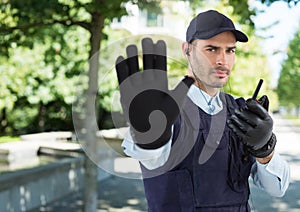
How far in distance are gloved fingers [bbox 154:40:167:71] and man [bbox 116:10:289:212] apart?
0.07 m

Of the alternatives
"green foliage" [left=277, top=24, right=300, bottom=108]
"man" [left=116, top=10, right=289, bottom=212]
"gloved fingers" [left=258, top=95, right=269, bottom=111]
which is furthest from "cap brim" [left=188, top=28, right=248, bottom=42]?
"green foliage" [left=277, top=24, right=300, bottom=108]

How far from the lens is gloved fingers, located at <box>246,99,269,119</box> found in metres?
1.28

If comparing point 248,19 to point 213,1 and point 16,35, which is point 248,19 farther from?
point 16,35

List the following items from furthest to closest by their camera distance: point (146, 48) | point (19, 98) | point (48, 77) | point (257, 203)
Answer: point (19, 98)
point (48, 77)
point (257, 203)
point (146, 48)

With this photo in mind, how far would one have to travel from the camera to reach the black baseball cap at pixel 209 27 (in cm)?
139

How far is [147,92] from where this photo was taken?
1.10 m

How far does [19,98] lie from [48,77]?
69.9 inches

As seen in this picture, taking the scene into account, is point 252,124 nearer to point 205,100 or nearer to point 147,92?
point 205,100

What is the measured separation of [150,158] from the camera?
3.96 feet

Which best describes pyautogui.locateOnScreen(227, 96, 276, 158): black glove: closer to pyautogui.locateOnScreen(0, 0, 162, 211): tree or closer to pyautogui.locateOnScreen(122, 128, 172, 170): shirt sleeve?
pyautogui.locateOnScreen(122, 128, 172, 170): shirt sleeve

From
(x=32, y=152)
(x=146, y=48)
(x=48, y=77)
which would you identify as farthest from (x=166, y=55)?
(x=48, y=77)

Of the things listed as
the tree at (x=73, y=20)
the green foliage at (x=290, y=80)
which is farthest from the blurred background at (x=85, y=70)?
the green foliage at (x=290, y=80)

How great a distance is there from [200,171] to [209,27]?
1.41 ft

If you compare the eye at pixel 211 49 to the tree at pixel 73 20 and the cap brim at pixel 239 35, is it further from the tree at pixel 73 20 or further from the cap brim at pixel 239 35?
the tree at pixel 73 20
